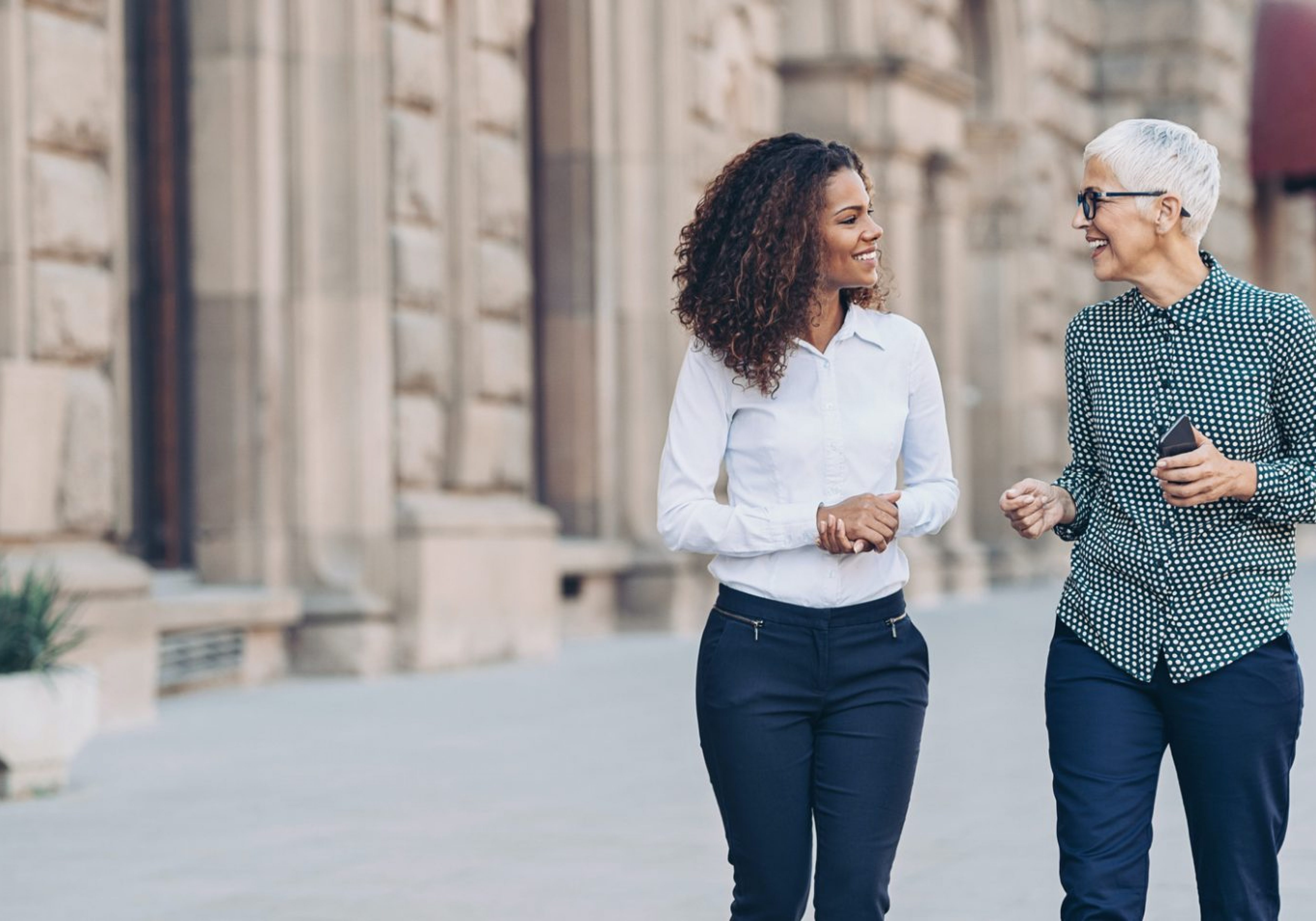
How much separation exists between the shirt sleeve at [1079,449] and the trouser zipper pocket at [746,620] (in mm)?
619

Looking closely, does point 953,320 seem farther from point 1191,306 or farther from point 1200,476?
point 1200,476

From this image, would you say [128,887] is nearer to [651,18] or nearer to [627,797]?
[627,797]

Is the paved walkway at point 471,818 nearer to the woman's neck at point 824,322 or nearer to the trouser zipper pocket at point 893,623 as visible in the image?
the trouser zipper pocket at point 893,623

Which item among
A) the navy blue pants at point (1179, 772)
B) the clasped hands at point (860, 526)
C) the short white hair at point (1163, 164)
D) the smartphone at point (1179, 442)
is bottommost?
the navy blue pants at point (1179, 772)

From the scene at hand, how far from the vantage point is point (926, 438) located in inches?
165

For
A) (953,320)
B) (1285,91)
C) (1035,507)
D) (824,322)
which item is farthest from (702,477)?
(1285,91)

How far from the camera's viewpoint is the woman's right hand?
4176 mm

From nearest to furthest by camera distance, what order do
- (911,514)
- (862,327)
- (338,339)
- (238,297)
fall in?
(911,514) → (862,327) → (238,297) → (338,339)

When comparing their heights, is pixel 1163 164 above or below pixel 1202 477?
above

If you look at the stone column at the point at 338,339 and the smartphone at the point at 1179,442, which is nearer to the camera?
the smartphone at the point at 1179,442

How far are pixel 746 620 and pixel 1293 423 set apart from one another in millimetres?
955

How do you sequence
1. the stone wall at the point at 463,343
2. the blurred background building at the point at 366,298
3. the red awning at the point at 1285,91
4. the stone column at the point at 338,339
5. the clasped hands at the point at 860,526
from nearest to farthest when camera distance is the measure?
the clasped hands at the point at 860,526
the blurred background building at the point at 366,298
the stone column at the point at 338,339
the stone wall at the point at 463,343
the red awning at the point at 1285,91

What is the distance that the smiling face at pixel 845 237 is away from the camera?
4070mm

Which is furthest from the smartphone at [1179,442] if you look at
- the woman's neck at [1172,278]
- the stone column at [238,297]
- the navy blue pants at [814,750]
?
the stone column at [238,297]
